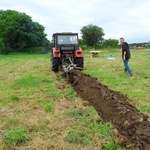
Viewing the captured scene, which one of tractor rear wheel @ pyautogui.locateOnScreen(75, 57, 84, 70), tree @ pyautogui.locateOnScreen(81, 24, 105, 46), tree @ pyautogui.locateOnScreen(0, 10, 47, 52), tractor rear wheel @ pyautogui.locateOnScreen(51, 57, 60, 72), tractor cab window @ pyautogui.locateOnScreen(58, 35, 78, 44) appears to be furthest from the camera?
tree @ pyautogui.locateOnScreen(81, 24, 105, 46)

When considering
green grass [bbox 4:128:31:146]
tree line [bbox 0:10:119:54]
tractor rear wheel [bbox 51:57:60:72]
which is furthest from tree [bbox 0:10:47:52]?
green grass [bbox 4:128:31:146]

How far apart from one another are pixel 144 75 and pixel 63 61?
3731 mm

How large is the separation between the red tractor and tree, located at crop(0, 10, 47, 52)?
105 feet

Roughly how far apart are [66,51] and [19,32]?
32.7 meters

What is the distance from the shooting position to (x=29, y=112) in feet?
15.3

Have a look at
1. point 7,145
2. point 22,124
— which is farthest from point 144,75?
point 7,145

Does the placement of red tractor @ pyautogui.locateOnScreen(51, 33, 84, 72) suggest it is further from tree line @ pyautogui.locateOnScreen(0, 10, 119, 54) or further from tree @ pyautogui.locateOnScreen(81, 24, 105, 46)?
tree @ pyautogui.locateOnScreen(81, 24, 105, 46)

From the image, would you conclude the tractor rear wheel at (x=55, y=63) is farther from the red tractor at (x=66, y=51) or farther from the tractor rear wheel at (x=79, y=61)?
the tractor rear wheel at (x=79, y=61)

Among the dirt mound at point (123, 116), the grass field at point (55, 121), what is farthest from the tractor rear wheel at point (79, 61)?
the dirt mound at point (123, 116)

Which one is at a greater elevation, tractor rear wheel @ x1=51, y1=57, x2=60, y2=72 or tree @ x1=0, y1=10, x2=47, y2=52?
tree @ x1=0, y1=10, x2=47, y2=52

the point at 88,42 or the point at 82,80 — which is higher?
the point at 88,42

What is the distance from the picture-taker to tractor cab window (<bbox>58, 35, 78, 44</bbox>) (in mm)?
10734

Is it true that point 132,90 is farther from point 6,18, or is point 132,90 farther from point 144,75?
point 6,18

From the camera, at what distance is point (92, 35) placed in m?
49.2
